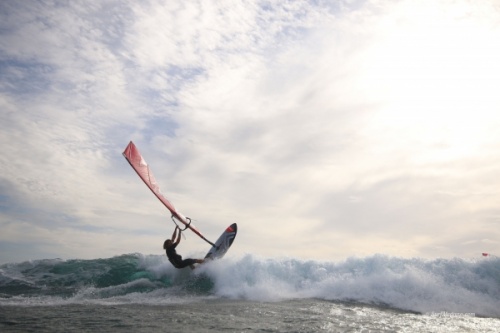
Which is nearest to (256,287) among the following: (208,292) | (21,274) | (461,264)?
(208,292)

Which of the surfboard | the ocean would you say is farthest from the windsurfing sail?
the ocean

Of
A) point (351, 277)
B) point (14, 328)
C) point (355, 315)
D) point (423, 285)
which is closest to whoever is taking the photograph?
point (14, 328)

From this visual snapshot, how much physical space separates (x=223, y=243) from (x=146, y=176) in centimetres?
430

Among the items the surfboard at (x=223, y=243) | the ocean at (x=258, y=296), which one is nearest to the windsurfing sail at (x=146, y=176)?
the surfboard at (x=223, y=243)

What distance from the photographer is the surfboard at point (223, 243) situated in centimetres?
1334

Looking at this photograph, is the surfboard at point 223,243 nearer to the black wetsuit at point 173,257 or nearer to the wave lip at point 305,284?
the wave lip at point 305,284

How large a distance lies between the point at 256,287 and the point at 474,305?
6.36 metres

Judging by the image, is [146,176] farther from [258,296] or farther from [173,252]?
[258,296]

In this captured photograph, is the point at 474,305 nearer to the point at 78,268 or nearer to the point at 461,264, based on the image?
the point at 461,264

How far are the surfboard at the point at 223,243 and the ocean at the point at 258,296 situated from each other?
71 cm

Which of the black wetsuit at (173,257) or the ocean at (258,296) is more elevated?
the black wetsuit at (173,257)

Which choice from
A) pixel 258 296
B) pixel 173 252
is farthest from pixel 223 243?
pixel 258 296

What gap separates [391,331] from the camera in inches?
223

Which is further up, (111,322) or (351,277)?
(351,277)
